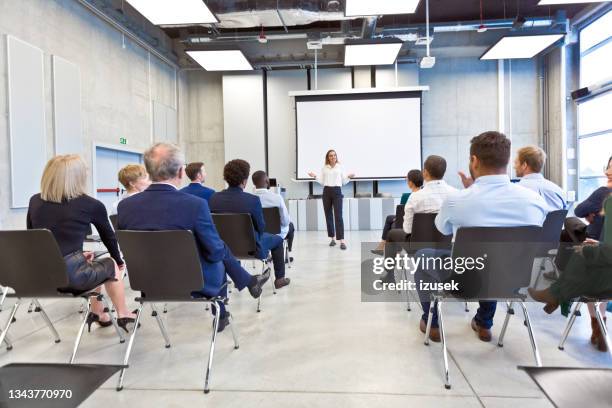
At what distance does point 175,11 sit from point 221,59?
2.09 meters

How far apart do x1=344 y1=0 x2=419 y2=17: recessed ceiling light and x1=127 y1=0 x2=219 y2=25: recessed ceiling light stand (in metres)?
2.07

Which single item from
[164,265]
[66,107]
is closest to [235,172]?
[164,265]

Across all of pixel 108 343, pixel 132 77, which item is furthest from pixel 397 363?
pixel 132 77

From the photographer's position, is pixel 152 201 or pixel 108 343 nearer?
pixel 152 201

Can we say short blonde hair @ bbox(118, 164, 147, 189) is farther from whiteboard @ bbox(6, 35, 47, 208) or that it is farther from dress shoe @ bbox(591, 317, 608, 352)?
dress shoe @ bbox(591, 317, 608, 352)

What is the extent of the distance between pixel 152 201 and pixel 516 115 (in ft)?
30.0

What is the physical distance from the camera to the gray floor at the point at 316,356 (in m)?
1.80

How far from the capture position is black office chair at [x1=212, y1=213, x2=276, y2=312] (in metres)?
2.94

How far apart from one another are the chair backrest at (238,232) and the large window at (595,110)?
7.23 m

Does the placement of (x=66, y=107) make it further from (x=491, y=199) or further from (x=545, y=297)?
(x=545, y=297)

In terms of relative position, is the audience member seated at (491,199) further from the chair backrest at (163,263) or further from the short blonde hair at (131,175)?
the short blonde hair at (131,175)

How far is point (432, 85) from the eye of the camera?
29.2 ft

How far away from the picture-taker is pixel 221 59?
293 inches

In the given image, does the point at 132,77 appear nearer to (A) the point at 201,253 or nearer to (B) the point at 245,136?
(B) the point at 245,136
